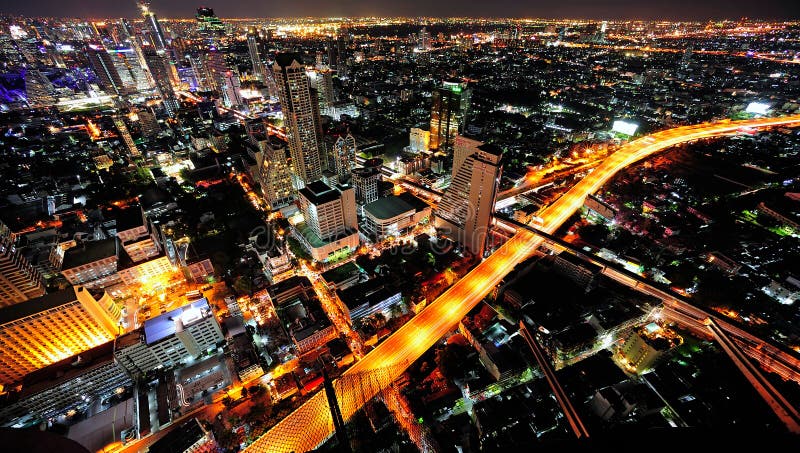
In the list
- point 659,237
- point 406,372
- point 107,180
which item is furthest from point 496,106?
point 107,180

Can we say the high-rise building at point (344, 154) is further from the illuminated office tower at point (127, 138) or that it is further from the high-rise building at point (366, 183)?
the illuminated office tower at point (127, 138)

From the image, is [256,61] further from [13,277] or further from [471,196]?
[471,196]

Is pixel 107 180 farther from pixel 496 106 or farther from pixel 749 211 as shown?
pixel 749 211

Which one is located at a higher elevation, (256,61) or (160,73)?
(256,61)

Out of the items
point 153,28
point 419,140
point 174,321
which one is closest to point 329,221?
point 174,321

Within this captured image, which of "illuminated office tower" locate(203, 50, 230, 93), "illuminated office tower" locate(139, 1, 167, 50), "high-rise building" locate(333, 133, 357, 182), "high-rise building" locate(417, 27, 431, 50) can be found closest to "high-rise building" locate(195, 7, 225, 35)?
"illuminated office tower" locate(139, 1, 167, 50)

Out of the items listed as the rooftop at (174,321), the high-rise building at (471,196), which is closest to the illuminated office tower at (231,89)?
the high-rise building at (471,196)
